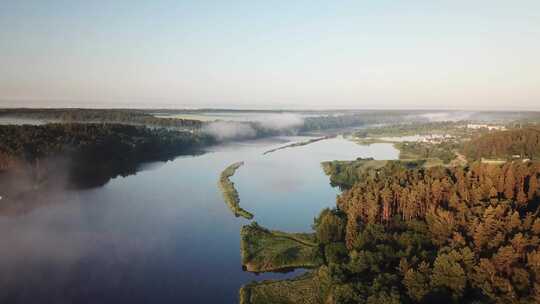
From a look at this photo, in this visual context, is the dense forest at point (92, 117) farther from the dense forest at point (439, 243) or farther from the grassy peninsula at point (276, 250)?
the dense forest at point (439, 243)

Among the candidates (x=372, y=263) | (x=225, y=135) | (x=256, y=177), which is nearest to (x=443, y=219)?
(x=372, y=263)

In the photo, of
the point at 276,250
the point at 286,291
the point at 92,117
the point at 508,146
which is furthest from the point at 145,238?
the point at 92,117

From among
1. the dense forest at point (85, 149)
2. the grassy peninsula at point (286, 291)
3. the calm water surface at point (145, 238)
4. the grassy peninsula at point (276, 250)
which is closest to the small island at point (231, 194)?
the calm water surface at point (145, 238)

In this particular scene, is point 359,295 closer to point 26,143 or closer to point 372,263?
point 372,263

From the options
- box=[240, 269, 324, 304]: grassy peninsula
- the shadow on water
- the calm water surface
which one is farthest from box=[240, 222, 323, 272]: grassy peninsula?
the shadow on water

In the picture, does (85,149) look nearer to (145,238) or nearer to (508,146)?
(145,238)
